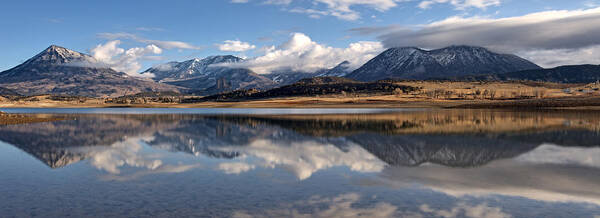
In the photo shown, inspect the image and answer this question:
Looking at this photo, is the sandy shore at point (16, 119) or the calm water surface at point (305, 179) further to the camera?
the sandy shore at point (16, 119)

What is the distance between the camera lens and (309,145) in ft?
136

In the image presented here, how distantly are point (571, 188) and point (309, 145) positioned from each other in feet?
78.2

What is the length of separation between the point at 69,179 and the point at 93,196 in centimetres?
561

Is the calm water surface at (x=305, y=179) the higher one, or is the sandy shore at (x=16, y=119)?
the sandy shore at (x=16, y=119)

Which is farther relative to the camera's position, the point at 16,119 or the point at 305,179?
the point at 16,119

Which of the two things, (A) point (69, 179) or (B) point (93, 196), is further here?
(A) point (69, 179)

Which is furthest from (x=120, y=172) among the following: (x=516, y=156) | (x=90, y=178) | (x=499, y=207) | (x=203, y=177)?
(x=516, y=156)

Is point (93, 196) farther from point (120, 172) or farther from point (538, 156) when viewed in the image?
point (538, 156)

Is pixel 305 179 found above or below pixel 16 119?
below

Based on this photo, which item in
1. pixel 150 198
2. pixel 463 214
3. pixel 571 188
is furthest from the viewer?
pixel 571 188

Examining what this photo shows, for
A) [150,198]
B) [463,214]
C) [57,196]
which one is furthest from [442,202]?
[57,196]

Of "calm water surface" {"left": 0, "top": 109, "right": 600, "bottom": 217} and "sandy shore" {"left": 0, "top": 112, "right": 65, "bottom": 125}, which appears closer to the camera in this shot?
"calm water surface" {"left": 0, "top": 109, "right": 600, "bottom": 217}

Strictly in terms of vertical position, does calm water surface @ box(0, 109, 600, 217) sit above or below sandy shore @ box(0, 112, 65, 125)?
below

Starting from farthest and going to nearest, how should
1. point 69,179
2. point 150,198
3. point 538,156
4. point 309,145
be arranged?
point 309,145 < point 538,156 < point 69,179 < point 150,198
